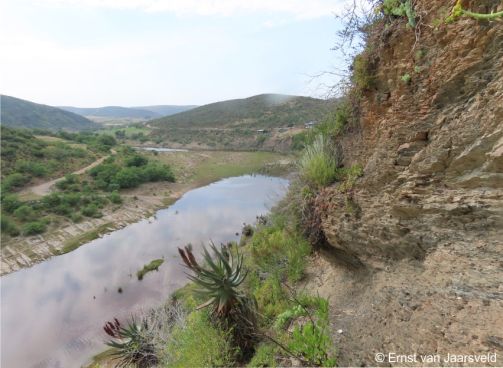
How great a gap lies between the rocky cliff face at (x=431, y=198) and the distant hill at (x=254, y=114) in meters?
53.3

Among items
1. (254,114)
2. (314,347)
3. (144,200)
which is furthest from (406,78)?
(254,114)

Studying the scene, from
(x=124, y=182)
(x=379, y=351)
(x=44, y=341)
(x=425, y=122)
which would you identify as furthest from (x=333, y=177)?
(x=124, y=182)

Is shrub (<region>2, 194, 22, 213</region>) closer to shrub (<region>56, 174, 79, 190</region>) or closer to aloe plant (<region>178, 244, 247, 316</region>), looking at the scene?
shrub (<region>56, 174, 79, 190</region>)

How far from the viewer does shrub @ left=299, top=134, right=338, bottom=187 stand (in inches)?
201

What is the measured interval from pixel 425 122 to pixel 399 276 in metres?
2.02

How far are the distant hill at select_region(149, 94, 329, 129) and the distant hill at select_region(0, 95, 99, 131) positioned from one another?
240ft

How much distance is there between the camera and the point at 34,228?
21891 millimetres

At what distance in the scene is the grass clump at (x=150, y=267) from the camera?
17380 mm

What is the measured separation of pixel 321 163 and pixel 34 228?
2485 centimetres

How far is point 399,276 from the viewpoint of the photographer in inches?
150

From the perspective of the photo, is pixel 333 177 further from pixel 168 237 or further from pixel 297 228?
pixel 168 237

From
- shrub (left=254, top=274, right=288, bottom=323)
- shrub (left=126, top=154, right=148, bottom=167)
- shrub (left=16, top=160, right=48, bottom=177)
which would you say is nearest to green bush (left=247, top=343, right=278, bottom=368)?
shrub (left=254, top=274, right=288, bottom=323)

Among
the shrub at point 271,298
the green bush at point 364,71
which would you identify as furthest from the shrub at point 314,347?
the green bush at point 364,71

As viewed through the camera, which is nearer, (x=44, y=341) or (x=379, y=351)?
(x=379, y=351)
